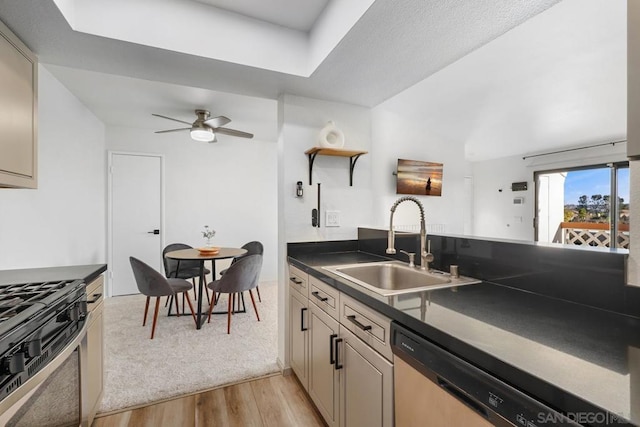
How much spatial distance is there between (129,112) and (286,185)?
8.17 feet

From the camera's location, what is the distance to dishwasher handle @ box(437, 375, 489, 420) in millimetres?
699

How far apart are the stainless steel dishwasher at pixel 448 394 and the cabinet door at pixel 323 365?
49cm

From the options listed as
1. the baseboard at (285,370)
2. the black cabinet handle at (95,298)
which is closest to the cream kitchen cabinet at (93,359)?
the black cabinet handle at (95,298)

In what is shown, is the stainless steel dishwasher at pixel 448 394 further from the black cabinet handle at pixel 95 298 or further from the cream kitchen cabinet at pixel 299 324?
the black cabinet handle at pixel 95 298

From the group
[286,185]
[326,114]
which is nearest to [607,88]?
[326,114]

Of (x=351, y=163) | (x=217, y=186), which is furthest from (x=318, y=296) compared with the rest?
(x=217, y=186)

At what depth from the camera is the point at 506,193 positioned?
6090 millimetres

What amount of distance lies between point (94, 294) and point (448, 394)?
1.81 metres

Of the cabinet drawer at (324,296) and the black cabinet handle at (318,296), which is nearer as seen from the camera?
the cabinet drawer at (324,296)

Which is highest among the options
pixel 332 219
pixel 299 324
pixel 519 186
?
pixel 519 186

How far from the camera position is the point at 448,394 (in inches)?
31.5

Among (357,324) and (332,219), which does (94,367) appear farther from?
(332,219)

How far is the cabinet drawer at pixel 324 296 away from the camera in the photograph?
144 centimetres

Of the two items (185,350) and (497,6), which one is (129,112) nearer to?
(185,350)
